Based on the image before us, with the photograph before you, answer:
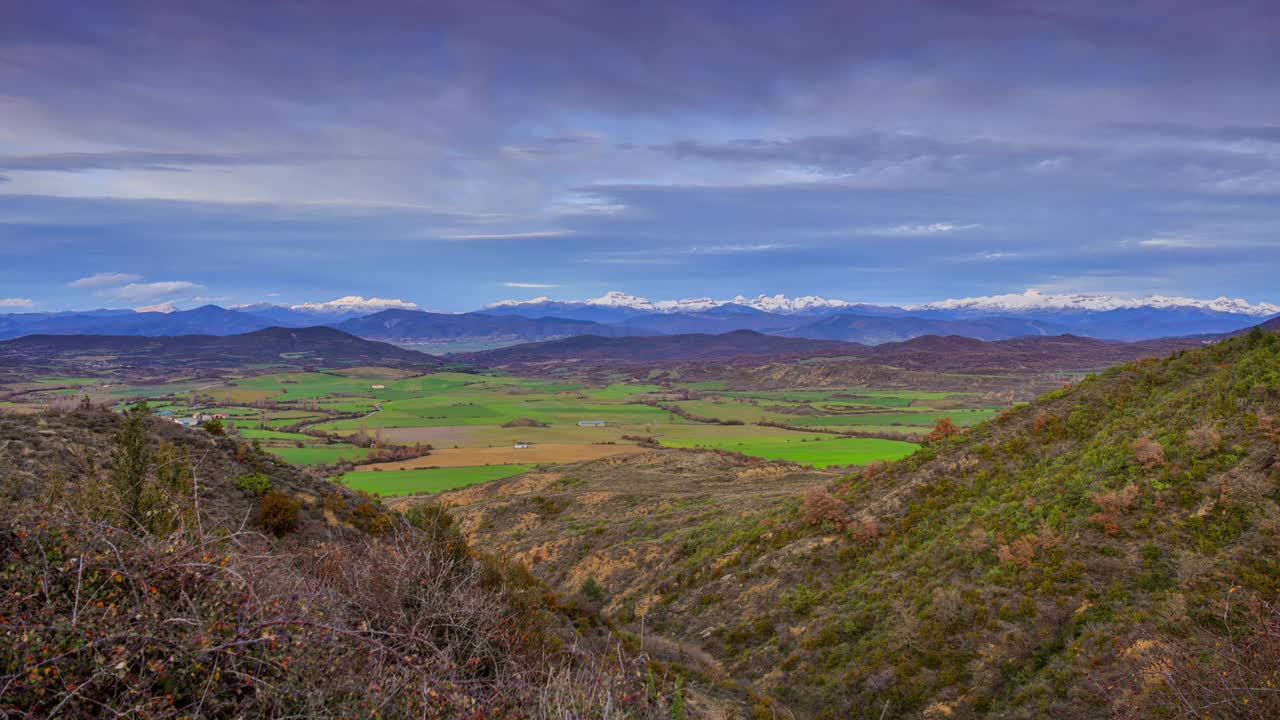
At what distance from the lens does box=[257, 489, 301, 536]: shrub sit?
17.5 m

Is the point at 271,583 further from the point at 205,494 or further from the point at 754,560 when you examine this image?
the point at 754,560

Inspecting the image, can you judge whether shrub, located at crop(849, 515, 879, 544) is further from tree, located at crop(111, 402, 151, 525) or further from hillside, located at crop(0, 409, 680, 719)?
tree, located at crop(111, 402, 151, 525)

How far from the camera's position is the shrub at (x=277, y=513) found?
17.5 m

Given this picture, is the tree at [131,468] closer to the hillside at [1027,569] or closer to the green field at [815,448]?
the hillside at [1027,569]

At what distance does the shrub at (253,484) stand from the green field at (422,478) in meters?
41.8

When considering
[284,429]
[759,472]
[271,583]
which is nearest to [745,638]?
[271,583]

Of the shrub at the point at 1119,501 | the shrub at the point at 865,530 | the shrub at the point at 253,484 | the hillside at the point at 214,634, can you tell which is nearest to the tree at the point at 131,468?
the hillside at the point at 214,634

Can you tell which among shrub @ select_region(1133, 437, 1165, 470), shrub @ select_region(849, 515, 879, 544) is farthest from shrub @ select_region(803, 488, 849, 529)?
shrub @ select_region(1133, 437, 1165, 470)

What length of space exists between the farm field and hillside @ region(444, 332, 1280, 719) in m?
31.8

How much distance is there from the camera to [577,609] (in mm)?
17453

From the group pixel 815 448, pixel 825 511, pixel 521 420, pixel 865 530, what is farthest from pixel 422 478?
pixel 865 530

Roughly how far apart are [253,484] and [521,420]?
4190 inches

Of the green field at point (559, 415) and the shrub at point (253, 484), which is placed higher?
the shrub at point (253, 484)

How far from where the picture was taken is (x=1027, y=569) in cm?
1728
